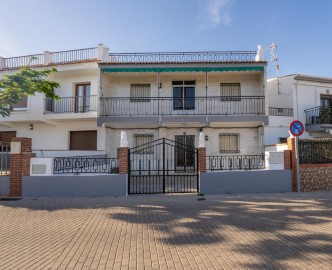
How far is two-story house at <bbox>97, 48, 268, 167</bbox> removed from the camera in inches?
599

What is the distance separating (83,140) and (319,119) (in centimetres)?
1543

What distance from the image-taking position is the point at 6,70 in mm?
17547

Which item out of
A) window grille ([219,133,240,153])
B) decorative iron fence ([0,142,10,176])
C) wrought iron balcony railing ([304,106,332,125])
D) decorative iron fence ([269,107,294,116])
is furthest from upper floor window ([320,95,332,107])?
decorative iron fence ([0,142,10,176])

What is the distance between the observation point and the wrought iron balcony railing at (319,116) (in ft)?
56.4

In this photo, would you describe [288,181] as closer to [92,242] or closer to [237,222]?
[237,222]

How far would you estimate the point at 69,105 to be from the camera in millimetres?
16750

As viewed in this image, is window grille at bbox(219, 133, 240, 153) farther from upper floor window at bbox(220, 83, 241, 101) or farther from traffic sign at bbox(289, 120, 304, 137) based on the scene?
traffic sign at bbox(289, 120, 304, 137)

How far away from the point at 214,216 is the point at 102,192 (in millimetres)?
4978

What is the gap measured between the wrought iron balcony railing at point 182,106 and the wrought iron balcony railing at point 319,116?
440 cm

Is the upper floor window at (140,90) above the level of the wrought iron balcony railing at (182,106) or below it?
above

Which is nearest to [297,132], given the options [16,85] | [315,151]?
[315,151]

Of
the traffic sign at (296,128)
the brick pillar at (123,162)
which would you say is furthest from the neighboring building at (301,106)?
the brick pillar at (123,162)

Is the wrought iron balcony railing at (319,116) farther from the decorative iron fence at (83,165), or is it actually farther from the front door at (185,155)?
the decorative iron fence at (83,165)

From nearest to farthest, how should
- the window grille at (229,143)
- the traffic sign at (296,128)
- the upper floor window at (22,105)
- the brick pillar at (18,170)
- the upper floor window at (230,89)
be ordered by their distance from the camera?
the brick pillar at (18,170), the traffic sign at (296,128), the window grille at (229,143), the upper floor window at (230,89), the upper floor window at (22,105)
